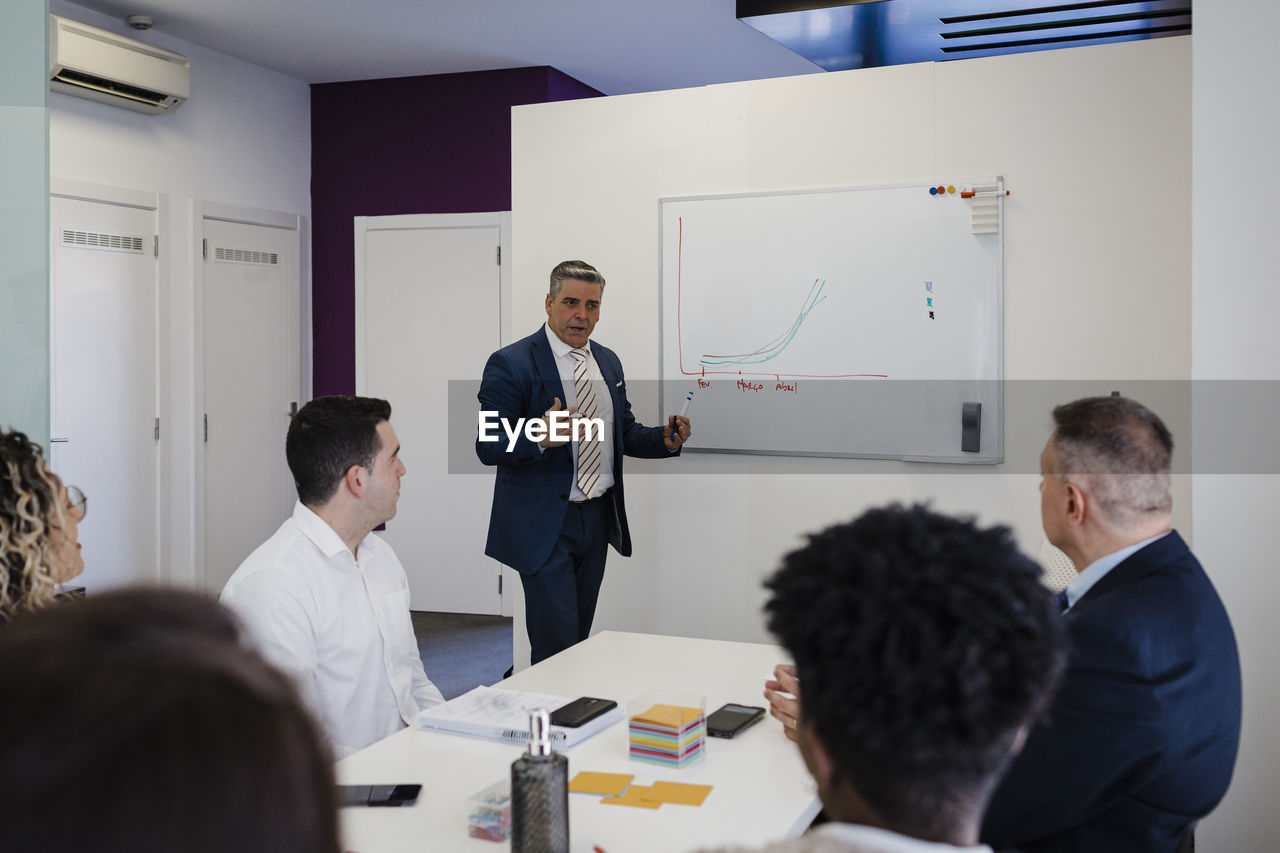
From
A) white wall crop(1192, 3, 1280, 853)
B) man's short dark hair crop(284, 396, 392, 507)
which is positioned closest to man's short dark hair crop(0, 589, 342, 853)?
man's short dark hair crop(284, 396, 392, 507)

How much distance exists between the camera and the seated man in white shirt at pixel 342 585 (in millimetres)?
2182

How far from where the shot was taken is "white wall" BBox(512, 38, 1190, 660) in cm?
371

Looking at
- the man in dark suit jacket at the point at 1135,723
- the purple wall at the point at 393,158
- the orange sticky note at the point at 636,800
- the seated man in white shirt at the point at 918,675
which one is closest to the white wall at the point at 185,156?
the purple wall at the point at 393,158

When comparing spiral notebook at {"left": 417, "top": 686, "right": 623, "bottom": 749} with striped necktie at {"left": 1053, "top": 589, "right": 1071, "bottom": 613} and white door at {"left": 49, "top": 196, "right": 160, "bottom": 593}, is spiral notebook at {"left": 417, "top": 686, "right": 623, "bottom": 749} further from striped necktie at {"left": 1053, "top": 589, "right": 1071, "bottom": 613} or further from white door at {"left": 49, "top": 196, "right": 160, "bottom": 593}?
white door at {"left": 49, "top": 196, "right": 160, "bottom": 593}

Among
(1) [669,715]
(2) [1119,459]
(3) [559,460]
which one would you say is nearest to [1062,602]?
(2) [1119,459]

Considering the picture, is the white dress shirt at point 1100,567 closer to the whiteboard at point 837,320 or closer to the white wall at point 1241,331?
the white wall at point 1241,331

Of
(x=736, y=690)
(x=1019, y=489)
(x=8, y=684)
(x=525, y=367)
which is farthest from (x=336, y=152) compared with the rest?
(x=8, y=684)

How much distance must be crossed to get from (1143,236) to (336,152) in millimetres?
4444

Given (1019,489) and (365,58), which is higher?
(365,58)

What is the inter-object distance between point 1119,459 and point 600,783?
3.48 feet

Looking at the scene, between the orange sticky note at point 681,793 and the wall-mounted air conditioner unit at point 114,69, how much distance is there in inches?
168

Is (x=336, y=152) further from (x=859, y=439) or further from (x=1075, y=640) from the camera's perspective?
(x=1075, y=640)

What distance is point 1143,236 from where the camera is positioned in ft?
12.1
